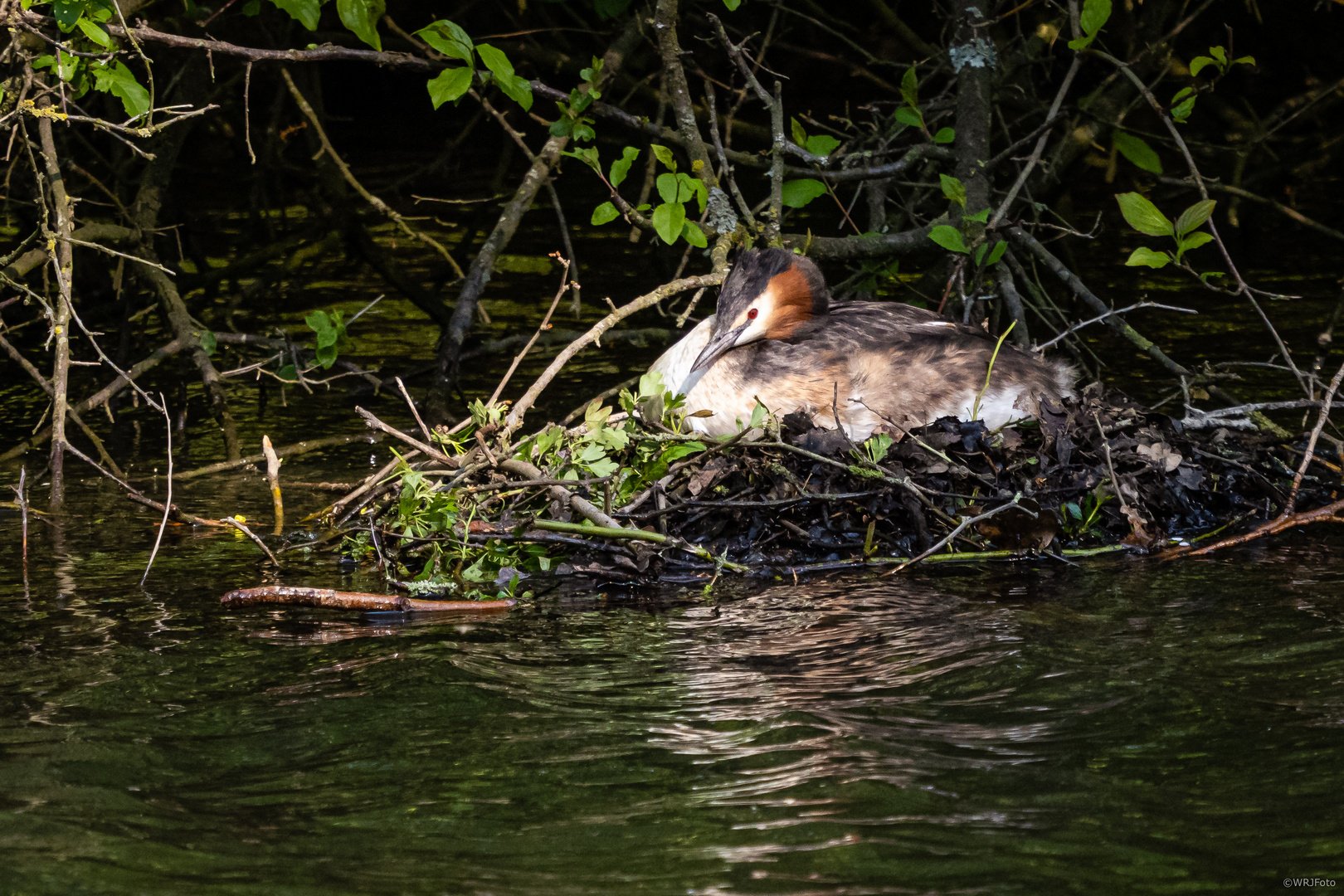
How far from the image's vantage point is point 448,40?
4.85m

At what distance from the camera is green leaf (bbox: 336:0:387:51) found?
4781 millimetres

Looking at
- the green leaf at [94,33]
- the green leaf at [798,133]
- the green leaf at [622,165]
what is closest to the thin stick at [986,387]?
the green leaf at [798,133]

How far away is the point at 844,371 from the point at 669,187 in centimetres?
92

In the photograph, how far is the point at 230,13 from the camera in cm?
823

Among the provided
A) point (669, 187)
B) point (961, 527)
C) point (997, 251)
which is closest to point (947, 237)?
point (997, 251)

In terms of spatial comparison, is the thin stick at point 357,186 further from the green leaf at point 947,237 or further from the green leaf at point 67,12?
the green leaf at point 947,237

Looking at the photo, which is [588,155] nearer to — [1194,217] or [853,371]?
[853,371]

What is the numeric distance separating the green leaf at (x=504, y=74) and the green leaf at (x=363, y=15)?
355 mm

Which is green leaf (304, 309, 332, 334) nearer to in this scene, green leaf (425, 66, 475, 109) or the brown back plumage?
green leaf (425, 66, 475, 109)

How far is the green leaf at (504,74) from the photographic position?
15.8 feet

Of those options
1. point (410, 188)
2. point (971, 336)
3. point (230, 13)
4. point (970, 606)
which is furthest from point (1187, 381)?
point (410, 188)

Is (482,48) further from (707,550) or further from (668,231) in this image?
(707,550)

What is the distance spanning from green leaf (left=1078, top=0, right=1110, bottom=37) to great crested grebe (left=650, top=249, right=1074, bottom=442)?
3.77ft

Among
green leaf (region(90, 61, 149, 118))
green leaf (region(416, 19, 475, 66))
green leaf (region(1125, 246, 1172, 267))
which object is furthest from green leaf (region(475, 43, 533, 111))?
green leaf (region(1125, 246, 1172, 267))
